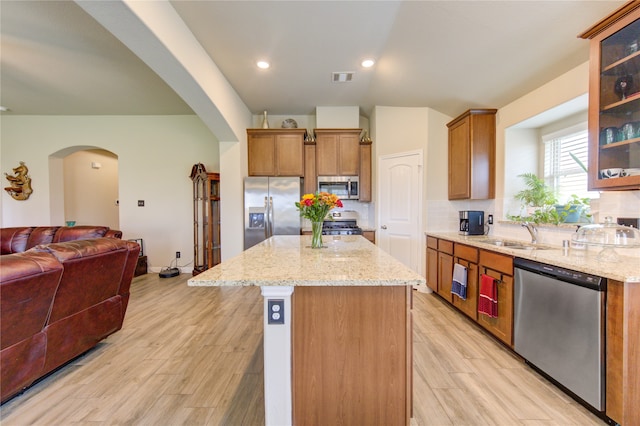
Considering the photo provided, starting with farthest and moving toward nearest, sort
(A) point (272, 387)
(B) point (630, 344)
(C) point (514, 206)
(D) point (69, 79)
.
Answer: (D) point (69, 79), (C) point (514, 206), (B) point (630, 344), (A) point (272, 387)

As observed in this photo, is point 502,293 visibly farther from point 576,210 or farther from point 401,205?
point 401,205

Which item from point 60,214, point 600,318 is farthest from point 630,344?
point 60,214

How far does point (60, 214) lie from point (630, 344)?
7534 mm

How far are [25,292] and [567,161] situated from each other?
458 cm

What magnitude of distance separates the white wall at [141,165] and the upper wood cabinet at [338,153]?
2024mm

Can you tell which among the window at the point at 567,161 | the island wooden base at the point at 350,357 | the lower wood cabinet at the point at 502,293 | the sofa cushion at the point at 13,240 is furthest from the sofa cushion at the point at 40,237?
the window at the point at 567,161

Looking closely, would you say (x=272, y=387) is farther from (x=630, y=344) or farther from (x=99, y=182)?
(x=99, y=182)

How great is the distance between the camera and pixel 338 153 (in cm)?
416

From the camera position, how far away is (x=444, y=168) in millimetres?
3707

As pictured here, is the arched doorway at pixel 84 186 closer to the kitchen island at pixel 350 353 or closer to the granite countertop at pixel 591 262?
the kitchen island at pixel 350 353

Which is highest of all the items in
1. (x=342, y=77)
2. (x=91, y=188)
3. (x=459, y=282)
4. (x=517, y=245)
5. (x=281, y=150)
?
(x=342, y=77)

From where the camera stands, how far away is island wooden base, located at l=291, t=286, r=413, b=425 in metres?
1.23

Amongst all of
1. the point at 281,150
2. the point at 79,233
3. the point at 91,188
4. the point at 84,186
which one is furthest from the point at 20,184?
the point at 281,150

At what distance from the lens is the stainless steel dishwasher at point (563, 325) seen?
142cm
